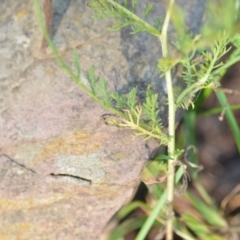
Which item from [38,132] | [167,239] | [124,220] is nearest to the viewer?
[38,132]

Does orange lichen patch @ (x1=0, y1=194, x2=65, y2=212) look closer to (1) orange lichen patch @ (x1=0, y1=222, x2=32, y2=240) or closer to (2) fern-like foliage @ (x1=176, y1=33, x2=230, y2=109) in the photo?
(1) orange lichen patch @ (x1=0, y1=222, x2=32, y2=240)

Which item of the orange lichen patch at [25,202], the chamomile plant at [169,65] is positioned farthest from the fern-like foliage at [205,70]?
the orange lichen patch at [25,202]

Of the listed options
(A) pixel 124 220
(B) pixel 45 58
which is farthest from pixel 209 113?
(B) pixel 45 58

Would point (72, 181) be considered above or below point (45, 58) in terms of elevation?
below

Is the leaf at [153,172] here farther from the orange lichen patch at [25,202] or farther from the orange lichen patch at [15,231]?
the orange lichen patch at [15,231]

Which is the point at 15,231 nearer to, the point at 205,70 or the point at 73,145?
the point at 73,145

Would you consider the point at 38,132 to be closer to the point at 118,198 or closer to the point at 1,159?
the point at 1,159

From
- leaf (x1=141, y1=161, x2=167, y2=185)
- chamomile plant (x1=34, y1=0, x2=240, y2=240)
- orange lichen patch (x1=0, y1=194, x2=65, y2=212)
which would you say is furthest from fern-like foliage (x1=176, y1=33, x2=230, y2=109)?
orange lichen patch (x1=0, y1=194, x2=65, y2=212)
